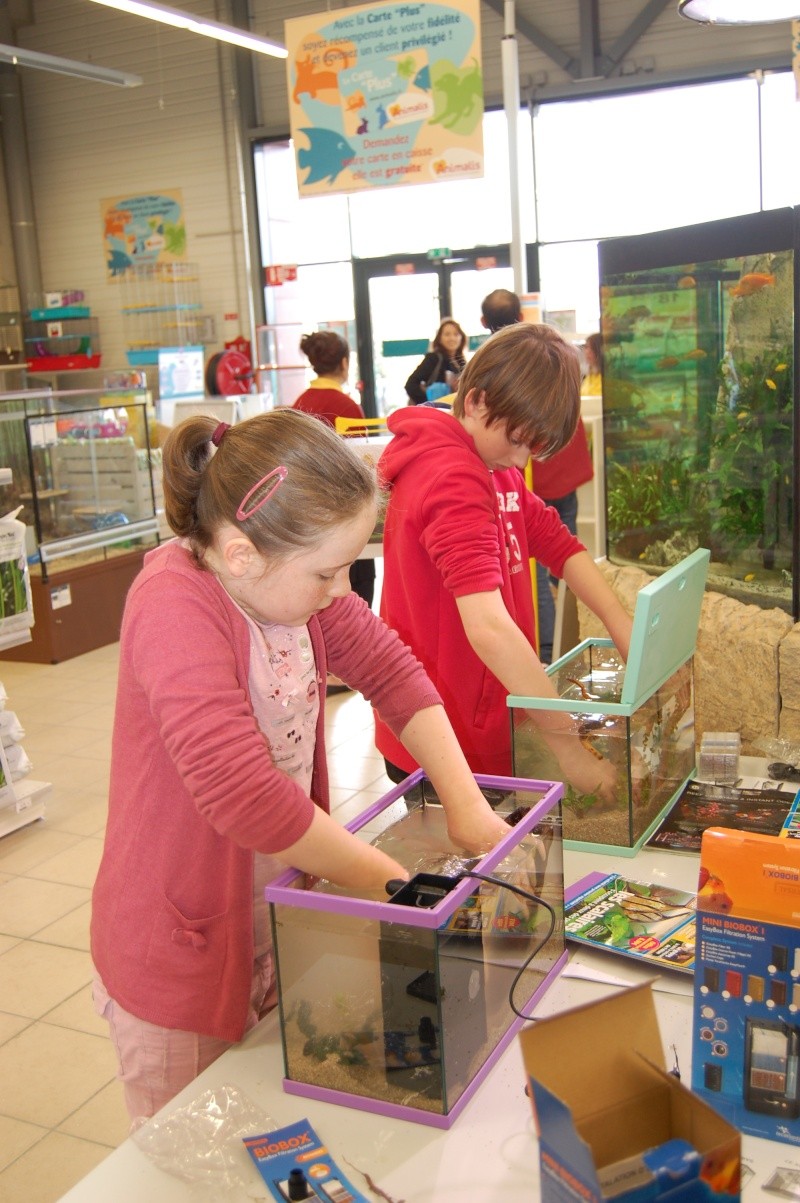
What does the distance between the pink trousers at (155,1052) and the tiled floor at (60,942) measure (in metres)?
1.12

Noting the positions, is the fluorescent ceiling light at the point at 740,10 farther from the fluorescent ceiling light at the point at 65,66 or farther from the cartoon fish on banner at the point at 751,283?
the fluorescent ceiling light at the point at 65,66

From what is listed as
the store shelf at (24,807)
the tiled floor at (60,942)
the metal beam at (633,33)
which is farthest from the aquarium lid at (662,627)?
the metal beam at (633,33)

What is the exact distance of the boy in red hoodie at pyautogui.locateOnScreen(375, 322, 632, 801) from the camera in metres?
1.87

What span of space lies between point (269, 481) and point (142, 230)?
11384mm

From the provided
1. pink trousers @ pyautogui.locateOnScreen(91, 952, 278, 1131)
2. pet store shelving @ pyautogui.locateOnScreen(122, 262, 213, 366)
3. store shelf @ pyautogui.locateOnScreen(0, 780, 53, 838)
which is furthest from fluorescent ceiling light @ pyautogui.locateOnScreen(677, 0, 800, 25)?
pet store shelving @ pyautogui.locateOnScreen(122, 262, 213, 366)

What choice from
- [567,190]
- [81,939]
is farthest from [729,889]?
[567,190]

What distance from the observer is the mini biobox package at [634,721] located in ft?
5.81

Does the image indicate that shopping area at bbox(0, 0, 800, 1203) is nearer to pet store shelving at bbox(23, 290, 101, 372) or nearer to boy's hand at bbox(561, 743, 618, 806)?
boy's hand at bbox(561, 743, 618, 806)

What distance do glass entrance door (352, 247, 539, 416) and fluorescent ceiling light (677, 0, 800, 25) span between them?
303 inches

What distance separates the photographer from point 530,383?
1883mm

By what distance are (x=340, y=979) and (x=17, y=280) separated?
40.3ft

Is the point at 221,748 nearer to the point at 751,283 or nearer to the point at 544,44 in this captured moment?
the point at 751,283

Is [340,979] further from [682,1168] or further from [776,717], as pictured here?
[776,717]

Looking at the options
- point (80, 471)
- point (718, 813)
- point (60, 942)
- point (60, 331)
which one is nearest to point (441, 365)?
point (80, 471)
